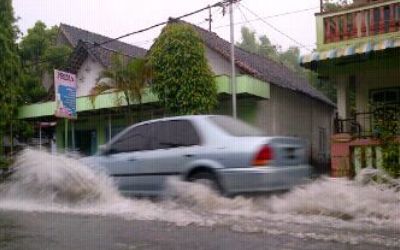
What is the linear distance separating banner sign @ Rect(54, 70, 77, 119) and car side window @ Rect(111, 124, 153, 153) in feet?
23.7

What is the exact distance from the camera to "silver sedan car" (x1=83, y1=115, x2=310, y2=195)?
7.26 meters

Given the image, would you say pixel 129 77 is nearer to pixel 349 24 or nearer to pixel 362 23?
pixel 349 24

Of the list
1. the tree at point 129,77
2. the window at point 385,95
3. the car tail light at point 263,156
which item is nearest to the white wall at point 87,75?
the tree at point 129,77

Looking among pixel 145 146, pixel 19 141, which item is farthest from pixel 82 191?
pixel 19 141

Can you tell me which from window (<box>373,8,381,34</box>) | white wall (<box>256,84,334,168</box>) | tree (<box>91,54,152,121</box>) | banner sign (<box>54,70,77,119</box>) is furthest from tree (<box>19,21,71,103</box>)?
window (<box>373,8,381,34</box>)

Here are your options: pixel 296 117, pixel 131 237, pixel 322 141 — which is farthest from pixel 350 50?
pixel 322 141

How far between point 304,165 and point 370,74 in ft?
25.9

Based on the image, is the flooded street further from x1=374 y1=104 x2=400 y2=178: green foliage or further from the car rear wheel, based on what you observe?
x1=374 y1=104 x2=400 y2=178: green foliage

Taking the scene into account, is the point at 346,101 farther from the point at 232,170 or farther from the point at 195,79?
the point at 232,170

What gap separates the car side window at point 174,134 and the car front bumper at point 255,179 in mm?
818

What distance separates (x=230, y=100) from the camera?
18.2 meters

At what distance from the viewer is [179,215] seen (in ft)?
22.9

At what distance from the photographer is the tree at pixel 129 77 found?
1762 cm

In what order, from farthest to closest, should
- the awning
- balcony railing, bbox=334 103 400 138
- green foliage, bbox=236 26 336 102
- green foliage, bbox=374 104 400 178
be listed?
1. green foliage, bbox=236 26 336 102
2. the awning
3. balcony railing, bbox=334 103 400 138
4. green foliage, bbox=374 104 400 178
